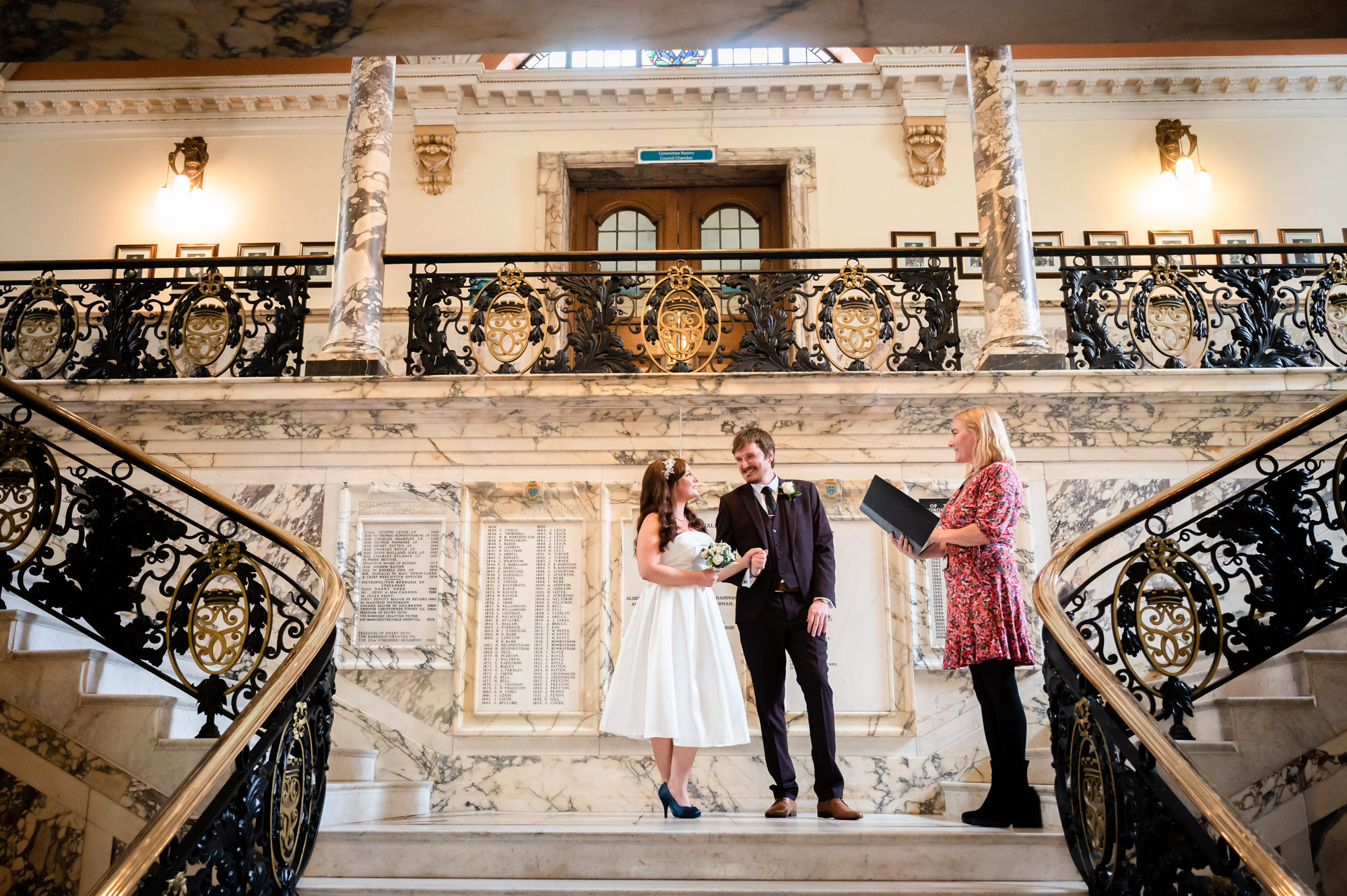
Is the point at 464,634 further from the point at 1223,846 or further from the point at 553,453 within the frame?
the point at 1223,846

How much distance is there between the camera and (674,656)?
5.23m

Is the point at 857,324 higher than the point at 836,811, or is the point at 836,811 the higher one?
the point at 857,324

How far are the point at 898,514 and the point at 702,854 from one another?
76.2 inches

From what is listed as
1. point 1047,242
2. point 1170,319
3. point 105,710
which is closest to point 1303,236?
point 1047,242

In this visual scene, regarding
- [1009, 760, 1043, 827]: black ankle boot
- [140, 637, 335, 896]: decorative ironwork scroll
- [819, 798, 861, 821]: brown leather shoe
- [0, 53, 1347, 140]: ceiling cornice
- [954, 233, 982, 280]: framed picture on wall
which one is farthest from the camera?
[0, 53, 1347, 140]: ceiling cornice

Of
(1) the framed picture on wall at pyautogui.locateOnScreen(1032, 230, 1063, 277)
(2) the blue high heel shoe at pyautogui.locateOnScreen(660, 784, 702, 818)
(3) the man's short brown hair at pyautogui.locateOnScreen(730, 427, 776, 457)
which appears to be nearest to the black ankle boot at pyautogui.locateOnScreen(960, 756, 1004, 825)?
(2) the blue high heel shoe at pyautogui.locateOnScreen(660, 784, 702, 818)

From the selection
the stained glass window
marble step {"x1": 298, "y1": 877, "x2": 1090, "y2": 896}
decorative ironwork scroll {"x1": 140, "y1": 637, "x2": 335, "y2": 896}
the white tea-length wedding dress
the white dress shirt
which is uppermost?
the stained glass window

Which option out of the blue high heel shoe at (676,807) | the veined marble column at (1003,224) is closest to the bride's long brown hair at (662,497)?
the blue high heel shoe at (676,807)

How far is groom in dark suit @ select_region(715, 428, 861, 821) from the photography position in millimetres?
5270

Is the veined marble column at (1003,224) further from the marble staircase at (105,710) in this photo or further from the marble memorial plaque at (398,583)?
the marble staircase at (105,710)

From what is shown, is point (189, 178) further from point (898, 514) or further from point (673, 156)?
point (898, 514)

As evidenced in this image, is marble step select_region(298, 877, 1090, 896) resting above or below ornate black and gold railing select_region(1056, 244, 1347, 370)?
below

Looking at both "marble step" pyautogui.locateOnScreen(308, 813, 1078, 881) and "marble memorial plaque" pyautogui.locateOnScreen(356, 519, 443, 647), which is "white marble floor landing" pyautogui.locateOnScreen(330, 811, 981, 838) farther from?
"marble memorial plaque" pyautogui.locateOnScreen(356, 519, 443, 647)

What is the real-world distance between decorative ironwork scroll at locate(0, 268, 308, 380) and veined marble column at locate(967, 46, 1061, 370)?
5.16 metres
